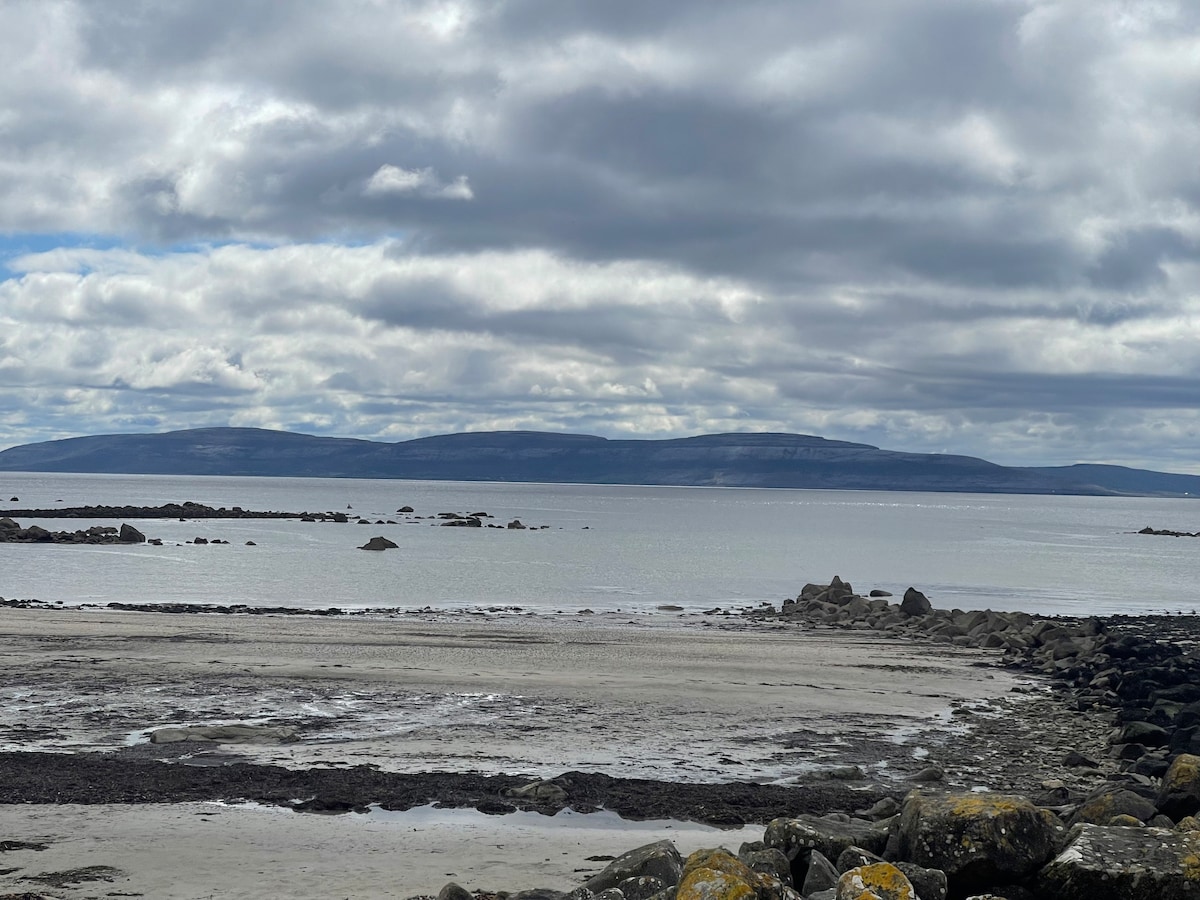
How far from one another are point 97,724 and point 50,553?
181 ft

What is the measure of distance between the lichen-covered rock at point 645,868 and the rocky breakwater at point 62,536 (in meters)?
73.6

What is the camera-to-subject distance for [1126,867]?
761cm

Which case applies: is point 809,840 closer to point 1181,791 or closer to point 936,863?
point 936,863

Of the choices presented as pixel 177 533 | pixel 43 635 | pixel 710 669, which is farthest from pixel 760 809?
pixel 177 533

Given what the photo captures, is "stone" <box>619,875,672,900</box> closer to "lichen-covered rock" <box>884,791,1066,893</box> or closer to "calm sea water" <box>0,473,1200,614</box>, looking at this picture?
"lichen-covered rock" <box>884,791,1066,893</box>

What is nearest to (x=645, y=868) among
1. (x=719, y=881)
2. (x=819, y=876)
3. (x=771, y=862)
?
(x=771, y=862)

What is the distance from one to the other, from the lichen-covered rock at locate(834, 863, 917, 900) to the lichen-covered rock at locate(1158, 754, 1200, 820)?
14.3 feet

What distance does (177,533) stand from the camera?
88.4 meters

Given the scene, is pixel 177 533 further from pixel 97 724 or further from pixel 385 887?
pixel 385 887

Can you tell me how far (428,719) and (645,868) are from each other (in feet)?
31.1

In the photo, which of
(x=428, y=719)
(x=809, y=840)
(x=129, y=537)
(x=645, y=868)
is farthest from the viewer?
(x=129, y=537)

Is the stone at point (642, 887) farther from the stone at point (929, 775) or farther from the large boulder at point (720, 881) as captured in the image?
the stone at point (929, 775)

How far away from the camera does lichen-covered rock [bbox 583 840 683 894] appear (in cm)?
833

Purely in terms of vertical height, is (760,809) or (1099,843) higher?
(1099,843)
